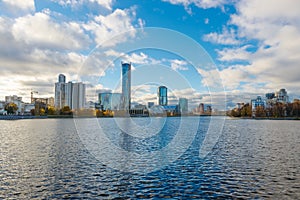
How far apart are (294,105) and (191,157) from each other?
18328 cm

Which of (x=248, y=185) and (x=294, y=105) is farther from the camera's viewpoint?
(x=294, y=105)

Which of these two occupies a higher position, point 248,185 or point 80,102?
point 80,102

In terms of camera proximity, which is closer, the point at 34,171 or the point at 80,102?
the point at 34,171

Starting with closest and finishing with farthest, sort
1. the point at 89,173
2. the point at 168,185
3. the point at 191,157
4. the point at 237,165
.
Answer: the point at 168,185
the point at 89,173
the point at 237,165
the point at 191,157

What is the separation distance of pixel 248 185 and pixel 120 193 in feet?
27.5

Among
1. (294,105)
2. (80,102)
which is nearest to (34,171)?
(80,102)

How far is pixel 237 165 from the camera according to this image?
23094 millimetres

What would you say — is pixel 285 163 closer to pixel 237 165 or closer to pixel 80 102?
pixel 237 165

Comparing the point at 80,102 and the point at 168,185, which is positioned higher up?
the point at 80,102

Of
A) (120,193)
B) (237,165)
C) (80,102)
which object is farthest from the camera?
(80,102)

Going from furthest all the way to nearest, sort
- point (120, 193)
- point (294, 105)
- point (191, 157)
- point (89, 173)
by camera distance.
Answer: point (294, 105)
point (191, 157)
point (89, 173)
point (120, 193)

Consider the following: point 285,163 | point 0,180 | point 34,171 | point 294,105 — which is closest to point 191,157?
point 285,163

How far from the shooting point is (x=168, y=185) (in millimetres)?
16891

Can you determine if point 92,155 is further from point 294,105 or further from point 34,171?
point 294,105
